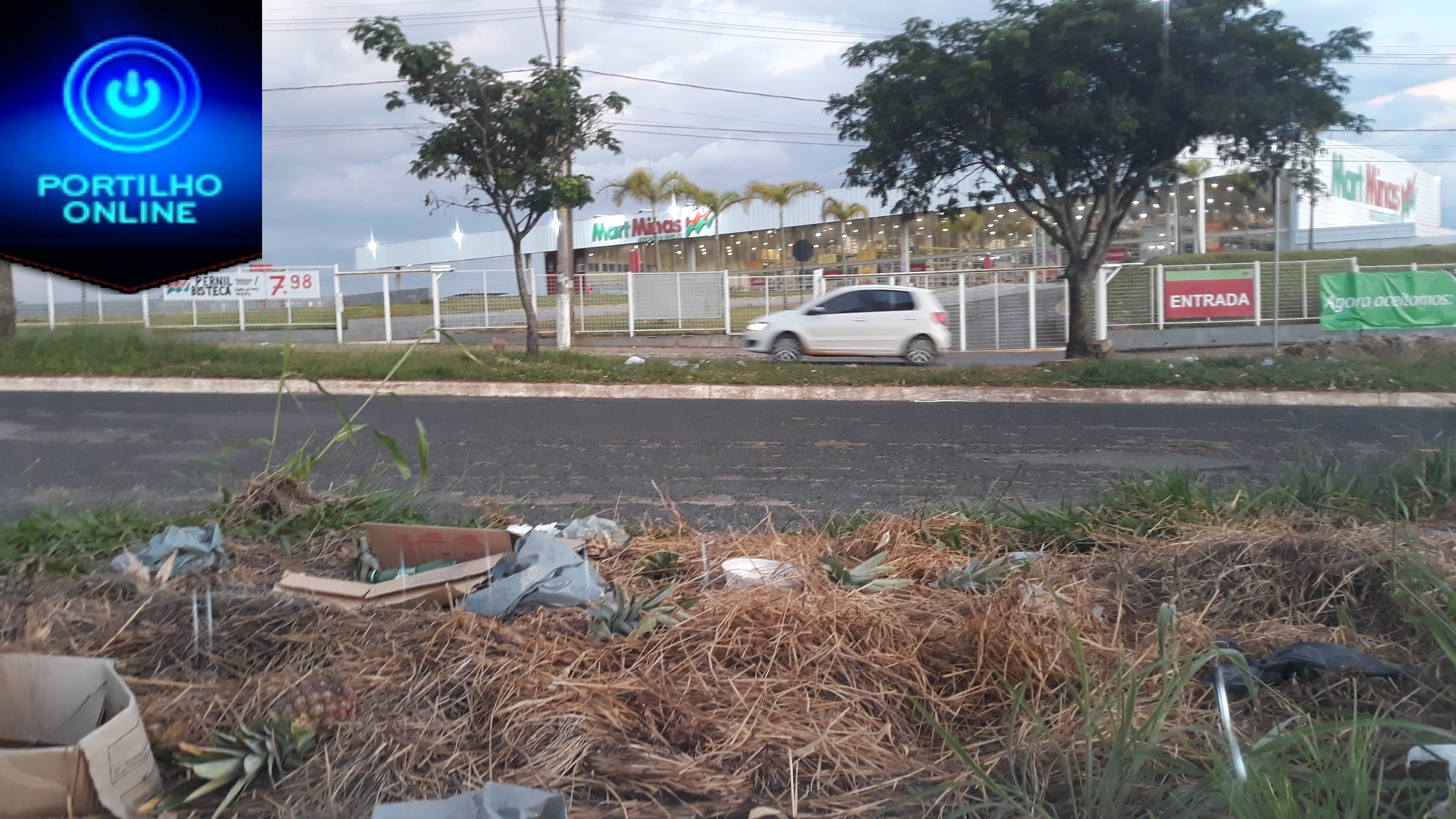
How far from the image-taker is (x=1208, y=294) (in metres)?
23.5

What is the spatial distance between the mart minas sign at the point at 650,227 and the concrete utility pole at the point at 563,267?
21.9 metres

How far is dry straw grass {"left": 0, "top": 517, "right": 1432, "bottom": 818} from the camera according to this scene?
8.32 feet

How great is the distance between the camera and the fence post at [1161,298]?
76.8ft

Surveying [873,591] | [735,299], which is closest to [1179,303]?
[735,299]

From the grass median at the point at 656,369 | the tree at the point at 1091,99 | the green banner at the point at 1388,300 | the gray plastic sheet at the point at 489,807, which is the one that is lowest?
the gray plastic sheet at the point at 489,807

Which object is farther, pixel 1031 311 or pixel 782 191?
pixel 782 191

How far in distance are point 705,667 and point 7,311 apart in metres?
17.4

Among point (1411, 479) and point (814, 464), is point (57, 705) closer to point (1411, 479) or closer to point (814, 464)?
point (1411, 479)

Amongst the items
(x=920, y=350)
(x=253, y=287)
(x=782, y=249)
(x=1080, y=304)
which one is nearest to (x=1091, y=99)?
→ (x=1080, y=304)

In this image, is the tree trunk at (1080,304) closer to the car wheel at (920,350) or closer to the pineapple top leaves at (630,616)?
the car wheel at (920,350)

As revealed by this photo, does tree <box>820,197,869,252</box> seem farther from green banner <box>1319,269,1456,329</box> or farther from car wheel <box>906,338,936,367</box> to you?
green banner <box>1319,269,1456,329</box>

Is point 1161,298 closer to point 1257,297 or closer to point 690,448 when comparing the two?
point 1257,297

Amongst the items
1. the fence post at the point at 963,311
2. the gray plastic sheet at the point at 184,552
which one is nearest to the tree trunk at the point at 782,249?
the fence post at the point at 963,311

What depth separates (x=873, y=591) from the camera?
12.0 feet
